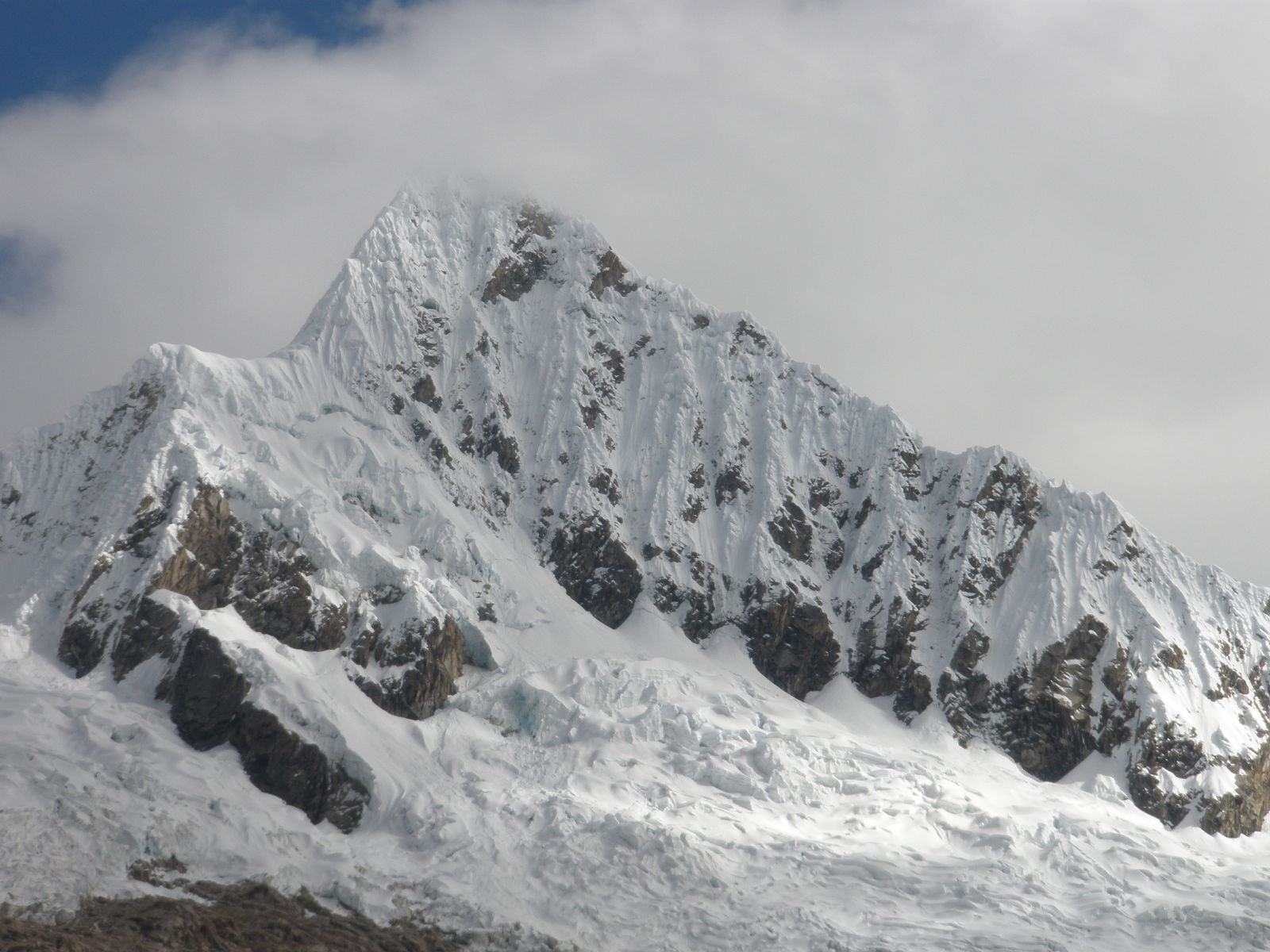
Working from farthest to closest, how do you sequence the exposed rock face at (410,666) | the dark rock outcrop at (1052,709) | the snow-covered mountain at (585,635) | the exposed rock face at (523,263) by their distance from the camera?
1. the exposed rock face at (523,263)
2. the dark rock outcrop at (1052,709)
3. the exposed rock face at (410,666)
4. the snow-covered mountain at (585,635)

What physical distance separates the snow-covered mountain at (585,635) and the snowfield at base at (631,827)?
1.07 feet

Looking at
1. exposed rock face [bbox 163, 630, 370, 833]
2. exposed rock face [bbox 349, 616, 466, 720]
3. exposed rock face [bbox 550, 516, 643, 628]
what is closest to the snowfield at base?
exposed rock face [bbox 163, 630, 370, 833]

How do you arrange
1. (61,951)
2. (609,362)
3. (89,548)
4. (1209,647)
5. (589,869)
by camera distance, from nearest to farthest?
(61,951) < (589,869) < (89,548) < (1209,647) < (609,362)

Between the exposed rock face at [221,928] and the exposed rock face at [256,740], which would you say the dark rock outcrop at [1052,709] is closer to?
the exposed rock face at [221,928]

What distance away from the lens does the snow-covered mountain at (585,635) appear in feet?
231

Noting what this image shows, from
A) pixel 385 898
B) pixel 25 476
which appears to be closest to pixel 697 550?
pixel 385 898

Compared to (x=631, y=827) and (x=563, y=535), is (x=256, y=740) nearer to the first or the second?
(x=631, y=827)

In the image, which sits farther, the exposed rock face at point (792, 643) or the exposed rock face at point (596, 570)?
the exposed rock face at point (596, 570)

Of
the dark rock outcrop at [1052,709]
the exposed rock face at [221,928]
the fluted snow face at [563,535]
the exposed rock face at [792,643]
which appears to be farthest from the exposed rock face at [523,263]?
the exposed rock face at [221,928]

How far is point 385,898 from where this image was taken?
212 ft

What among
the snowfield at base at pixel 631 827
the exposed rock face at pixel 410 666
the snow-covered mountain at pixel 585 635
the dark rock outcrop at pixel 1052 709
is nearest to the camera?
the snowfield at base at pixel 631 827

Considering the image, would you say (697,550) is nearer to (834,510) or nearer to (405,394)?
(834,510)

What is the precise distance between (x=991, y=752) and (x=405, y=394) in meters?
64.0

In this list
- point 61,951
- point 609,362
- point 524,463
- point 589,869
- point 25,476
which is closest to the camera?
point 61,951
